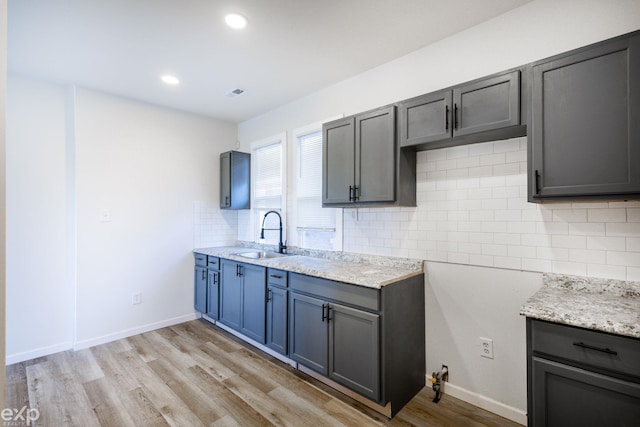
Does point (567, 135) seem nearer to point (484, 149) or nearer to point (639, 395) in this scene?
point (484, 149)

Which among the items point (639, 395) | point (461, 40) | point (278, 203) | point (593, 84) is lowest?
point (639, 395)

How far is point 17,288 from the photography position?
2.93 metres

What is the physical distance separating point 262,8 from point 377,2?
2.43ft

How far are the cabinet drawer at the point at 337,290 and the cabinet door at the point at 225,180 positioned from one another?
195 centimetres

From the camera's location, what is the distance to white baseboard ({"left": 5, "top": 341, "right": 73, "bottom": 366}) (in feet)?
9.44

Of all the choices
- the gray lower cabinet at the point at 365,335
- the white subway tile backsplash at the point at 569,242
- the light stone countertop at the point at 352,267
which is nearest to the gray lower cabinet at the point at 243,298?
the light stone countertop at the point at 352,267

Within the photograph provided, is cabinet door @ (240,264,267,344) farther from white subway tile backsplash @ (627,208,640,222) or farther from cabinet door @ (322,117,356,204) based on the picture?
white subway tile backsplash @ (627,208,640,222)

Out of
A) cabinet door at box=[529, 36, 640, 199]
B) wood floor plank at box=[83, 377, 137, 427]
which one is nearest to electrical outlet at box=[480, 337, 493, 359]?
cabinet door at box=[529, 36, 640, 199]

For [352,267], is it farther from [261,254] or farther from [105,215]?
[105,215]

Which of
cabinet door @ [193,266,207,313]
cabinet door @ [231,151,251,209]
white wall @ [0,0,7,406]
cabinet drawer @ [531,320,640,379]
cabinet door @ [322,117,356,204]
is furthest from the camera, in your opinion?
cabinet door @ [231,151,251,209]

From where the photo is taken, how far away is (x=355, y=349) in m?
2.20

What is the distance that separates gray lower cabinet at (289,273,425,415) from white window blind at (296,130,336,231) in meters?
0.84

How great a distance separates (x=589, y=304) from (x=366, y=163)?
64.0 inches

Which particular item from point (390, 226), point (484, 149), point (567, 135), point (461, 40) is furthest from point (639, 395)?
point (461, 40)
